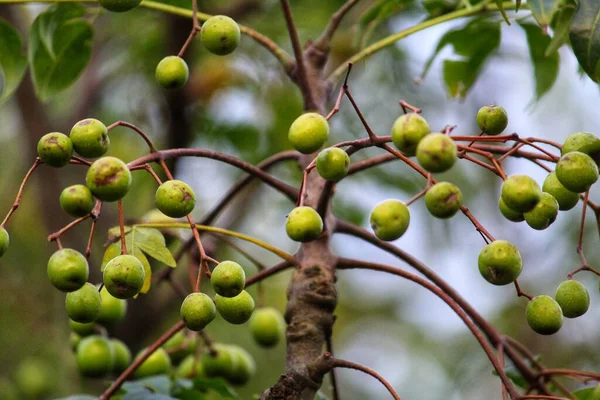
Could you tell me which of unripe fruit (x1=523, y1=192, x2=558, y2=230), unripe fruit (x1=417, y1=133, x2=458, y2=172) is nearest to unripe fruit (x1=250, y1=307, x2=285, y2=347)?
unripe fruit (x1=523, y1=192, x2=558, y2=230)

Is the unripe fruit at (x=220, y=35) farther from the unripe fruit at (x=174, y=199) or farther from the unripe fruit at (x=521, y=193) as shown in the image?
the unripe fruit at (x=521, y=193)

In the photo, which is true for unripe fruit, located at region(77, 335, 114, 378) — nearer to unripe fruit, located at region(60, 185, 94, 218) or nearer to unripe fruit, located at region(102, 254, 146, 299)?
unripe fruit, located at region(102, 254, 146, 299)

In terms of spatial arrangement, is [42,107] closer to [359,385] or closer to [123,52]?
[123,52]

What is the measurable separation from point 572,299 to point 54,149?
3.19ft

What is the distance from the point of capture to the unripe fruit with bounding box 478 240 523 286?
1376 mm

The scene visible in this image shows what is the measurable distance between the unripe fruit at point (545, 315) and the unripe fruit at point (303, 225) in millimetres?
447

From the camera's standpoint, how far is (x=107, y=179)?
125 cm

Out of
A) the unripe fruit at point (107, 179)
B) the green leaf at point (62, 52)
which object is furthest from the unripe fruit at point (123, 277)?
the green leaf at point (62, 52)

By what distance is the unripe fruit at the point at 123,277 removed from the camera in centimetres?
135

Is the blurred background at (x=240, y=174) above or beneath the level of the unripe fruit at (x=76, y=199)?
above

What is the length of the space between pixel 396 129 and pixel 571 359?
13.0ft

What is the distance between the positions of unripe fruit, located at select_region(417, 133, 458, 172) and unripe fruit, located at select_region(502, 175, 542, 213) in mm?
146

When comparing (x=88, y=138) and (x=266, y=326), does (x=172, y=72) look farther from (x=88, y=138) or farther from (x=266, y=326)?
(x=266, y=326)

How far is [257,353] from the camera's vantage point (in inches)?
203
